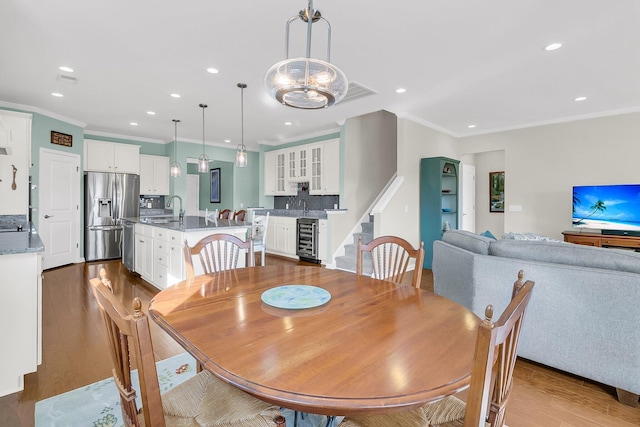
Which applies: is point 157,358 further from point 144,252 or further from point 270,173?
point 270,173

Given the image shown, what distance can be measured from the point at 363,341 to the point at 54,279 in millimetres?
5352

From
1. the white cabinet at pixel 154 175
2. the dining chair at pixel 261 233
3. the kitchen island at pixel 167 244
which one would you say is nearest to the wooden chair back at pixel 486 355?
the kitchen island at pixel 167 244

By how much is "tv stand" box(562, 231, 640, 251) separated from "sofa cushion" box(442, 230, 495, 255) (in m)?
2.76

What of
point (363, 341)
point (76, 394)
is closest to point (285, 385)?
point (363, 341)

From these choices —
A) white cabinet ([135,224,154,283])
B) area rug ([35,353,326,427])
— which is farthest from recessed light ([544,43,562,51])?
white cabinet ([135,224,154,283])

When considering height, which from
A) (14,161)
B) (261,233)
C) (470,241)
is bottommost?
(261,233)

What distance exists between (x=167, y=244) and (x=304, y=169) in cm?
355

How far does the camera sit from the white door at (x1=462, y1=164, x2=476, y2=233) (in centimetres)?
653

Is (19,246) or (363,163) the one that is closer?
(19,246)

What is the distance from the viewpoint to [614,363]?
1.86 metres

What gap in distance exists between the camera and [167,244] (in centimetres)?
371

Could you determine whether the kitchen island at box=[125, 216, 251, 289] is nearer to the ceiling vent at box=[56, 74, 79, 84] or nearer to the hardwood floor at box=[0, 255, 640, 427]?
the hardwood floor at box=[0, 255, 640, 427]

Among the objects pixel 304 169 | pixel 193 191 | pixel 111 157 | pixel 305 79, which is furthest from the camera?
pixel 193 191

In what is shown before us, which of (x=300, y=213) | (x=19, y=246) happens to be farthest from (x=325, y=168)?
(x=19, y=246)
